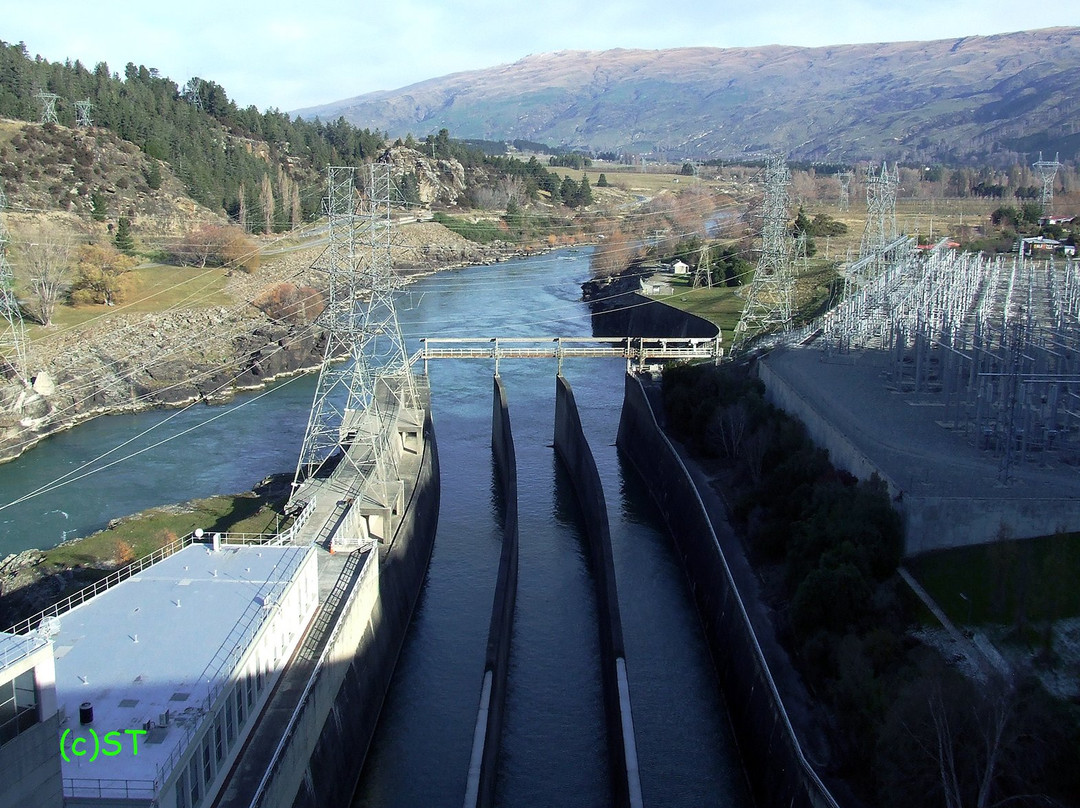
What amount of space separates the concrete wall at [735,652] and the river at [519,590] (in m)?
0.32

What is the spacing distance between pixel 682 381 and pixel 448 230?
39.6 metres

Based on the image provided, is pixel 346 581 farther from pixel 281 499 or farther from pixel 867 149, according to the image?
pixel 867 149

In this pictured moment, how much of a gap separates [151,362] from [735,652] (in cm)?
2033

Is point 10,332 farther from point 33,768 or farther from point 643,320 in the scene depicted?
point 33,768

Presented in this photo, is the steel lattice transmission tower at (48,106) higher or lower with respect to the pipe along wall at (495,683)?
higher

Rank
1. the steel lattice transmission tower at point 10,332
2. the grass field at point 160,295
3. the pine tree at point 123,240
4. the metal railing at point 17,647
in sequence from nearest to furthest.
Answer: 1. the metal railing at point 17,647
2. the steel lattice transmission tower at point 10,332
3. the grass field at point 160,295
4. the pine tree at point 123,240

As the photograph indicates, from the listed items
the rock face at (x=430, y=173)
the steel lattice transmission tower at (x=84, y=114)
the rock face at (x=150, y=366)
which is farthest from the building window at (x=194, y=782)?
the rock face at (x=430, y=173)

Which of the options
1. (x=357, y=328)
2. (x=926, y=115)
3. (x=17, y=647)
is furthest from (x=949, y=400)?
(x=926, y=115)

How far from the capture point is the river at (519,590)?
34.9 ft

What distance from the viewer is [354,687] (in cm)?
1048

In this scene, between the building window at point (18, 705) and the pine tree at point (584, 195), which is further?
the pine tree at point (584, 195)

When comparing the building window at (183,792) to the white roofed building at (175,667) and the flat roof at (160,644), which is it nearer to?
the white roofed building at (175,667)

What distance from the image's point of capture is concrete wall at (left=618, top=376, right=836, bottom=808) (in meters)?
9.09

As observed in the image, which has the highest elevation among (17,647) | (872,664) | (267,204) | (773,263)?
(267,204)
